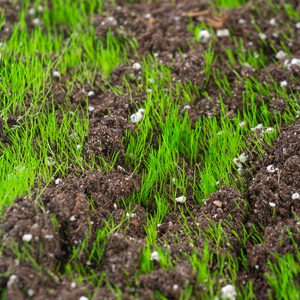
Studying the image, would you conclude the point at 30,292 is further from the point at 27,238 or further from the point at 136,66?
the point at 136,66

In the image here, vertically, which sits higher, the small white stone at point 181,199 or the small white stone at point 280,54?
the small white stone at point 280,54

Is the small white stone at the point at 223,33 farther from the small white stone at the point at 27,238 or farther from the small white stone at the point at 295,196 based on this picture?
the small white stone at the point at 27,238

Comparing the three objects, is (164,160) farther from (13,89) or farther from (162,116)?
(13,89)

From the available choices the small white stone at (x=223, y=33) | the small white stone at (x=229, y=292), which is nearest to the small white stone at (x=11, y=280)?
the small white stone at (x=229, y=292)

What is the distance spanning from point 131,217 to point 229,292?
0.72 metres

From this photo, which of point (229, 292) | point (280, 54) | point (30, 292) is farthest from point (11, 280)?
point (280, 54)

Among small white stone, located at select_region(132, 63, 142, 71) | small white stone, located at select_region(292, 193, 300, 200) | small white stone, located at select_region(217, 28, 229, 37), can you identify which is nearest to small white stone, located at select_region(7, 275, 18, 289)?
small white stone, located at select_region(292, 193, 300, 200)

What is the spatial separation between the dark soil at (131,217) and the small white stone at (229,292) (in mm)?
113

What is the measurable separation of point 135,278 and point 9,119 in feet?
4.97

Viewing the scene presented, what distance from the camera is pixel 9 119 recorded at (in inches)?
106

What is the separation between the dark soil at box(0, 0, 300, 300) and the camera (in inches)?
72.6

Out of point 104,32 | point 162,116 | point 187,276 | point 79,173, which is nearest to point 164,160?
point 162,116

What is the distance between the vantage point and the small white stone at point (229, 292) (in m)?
1.84

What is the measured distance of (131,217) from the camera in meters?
2.27
